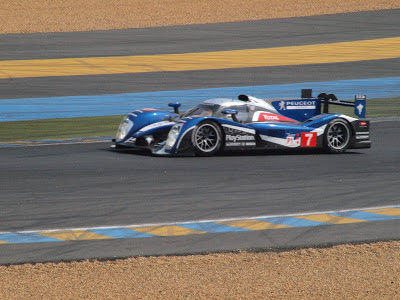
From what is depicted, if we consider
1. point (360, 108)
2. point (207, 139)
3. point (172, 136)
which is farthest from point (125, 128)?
point (360, 108)

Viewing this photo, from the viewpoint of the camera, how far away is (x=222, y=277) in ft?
20.8

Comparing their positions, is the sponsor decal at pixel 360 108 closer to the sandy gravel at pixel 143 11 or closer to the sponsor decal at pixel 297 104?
the sponsor decal at pixel 297 104

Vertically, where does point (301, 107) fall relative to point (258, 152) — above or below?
above

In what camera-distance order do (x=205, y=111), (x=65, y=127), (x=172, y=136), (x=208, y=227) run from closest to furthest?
(x=208, y=227) → (x=172, y=136) → (x=205, y=111) → (x=65, y=127)

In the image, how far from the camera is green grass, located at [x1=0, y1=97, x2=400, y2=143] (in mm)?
15617

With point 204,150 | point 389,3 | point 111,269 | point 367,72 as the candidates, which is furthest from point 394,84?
point 111,269

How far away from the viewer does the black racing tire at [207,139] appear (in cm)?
1252

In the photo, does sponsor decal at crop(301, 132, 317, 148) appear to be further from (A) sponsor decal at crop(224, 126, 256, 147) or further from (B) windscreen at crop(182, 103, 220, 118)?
(B) windscreen at crop(182, 103, 220, 118)

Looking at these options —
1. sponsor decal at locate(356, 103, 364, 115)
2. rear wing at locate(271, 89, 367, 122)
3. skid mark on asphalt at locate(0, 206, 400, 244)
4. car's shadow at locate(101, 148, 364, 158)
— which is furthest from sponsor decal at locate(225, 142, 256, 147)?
skid mark on asphalt at locate(0, 206, 400, 244)

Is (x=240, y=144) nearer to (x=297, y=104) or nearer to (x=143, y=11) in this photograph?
(x=297, y=104)

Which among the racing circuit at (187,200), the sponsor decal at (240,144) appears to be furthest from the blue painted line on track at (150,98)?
the sponsor decal at (240,144)

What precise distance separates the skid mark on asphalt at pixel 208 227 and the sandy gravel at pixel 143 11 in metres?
25.1

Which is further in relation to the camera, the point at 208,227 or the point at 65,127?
the point at 65,127

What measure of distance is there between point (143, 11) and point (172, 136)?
24369 millimetres
